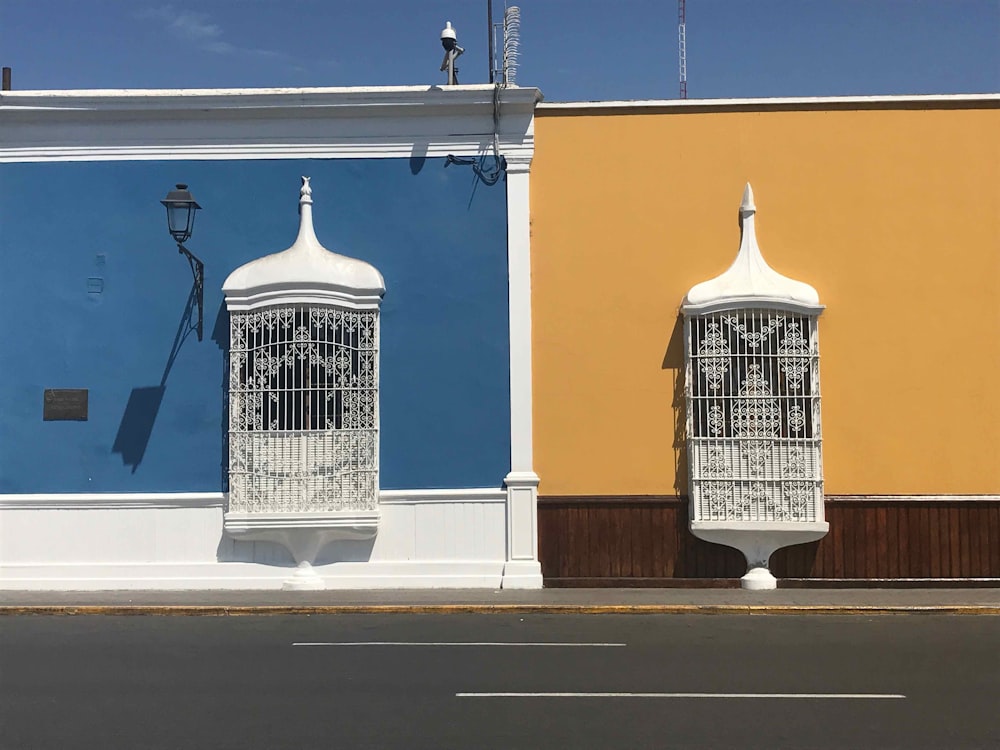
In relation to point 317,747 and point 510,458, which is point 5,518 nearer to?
point 510,458

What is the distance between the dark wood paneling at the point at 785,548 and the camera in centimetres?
1148

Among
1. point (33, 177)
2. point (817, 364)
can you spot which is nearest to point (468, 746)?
point (817, 364)

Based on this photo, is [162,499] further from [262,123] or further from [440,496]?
[262,123]

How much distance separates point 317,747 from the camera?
17.6 ft

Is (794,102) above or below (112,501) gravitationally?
above

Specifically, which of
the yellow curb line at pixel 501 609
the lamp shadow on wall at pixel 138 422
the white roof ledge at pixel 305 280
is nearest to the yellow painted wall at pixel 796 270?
the yellow curb line at pixel 501 609

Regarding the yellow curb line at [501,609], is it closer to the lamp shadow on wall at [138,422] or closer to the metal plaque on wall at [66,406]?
the lamp shadow on wall at [138,422]

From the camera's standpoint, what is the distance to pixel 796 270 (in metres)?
11.7

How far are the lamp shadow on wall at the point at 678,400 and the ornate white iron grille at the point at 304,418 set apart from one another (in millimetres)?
3171

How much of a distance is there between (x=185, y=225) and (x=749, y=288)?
602 cm

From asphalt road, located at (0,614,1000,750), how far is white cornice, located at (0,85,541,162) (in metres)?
5.17

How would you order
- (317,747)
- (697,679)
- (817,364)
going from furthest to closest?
(817,364) → (697,679) → (317,747)

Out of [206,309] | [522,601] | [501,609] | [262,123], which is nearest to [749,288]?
[522,601]

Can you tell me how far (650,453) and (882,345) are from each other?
273cm
